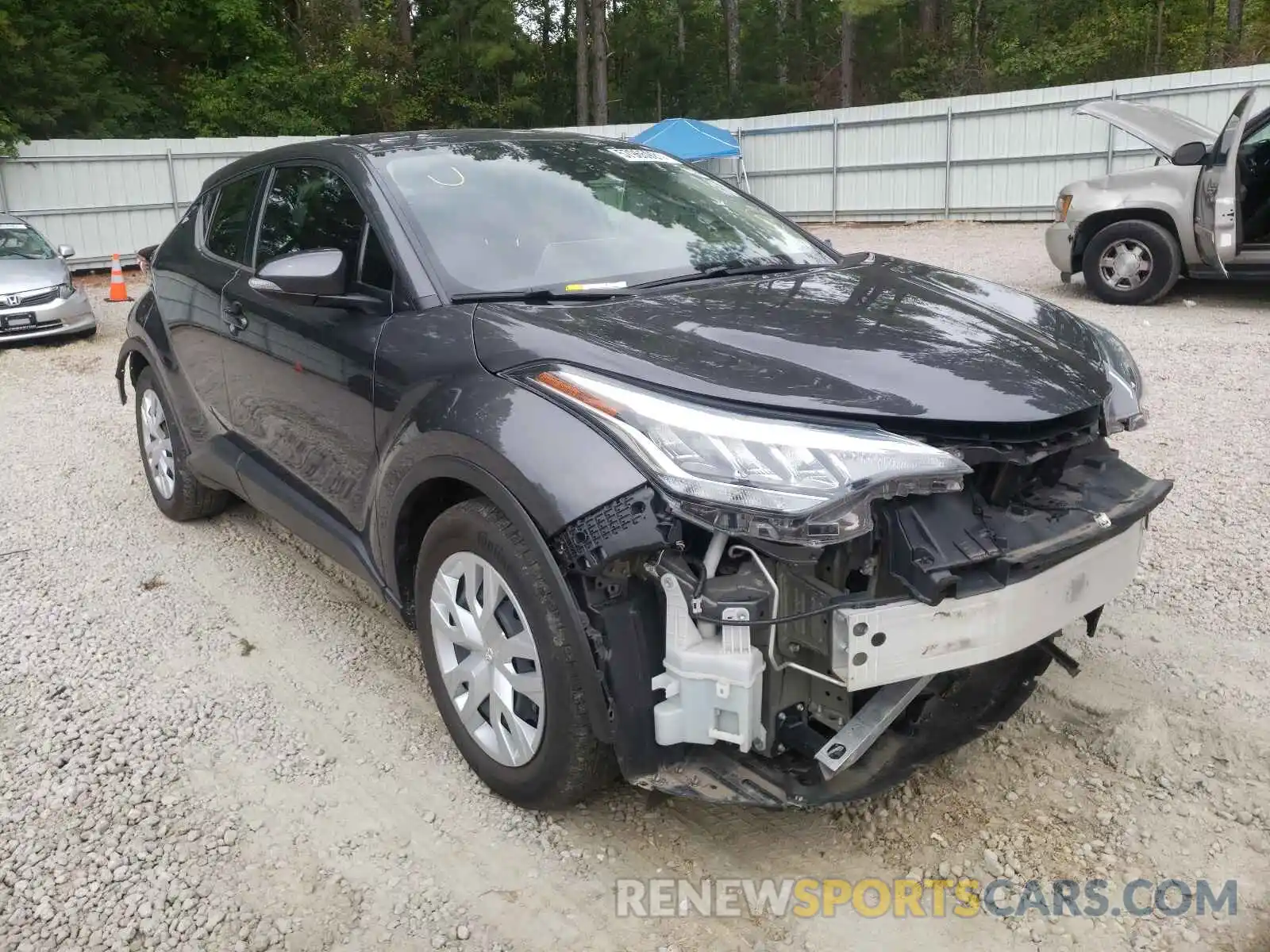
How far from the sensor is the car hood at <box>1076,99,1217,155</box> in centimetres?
814

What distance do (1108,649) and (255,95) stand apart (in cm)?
3223

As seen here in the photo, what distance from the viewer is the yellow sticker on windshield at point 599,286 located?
2.95m

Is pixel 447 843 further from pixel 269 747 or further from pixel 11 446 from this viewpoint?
pixel 11 446

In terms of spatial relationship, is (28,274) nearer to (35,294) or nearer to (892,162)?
(35,294)

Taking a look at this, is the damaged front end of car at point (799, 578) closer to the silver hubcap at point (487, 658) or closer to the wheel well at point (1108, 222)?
the silver hubcap at point (487, 658)

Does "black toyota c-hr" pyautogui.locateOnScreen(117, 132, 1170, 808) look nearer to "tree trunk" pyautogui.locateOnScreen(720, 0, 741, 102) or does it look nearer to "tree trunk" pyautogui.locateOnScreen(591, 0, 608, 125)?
"tree trunk" pyautogui.locateOnScreen(591, 0, 608, 125)

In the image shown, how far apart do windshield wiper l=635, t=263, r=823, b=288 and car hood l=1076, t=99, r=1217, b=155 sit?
5958 mm

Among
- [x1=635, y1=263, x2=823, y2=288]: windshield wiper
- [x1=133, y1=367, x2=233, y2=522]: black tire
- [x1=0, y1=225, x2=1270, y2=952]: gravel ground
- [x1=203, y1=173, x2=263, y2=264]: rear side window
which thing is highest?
[x1=203, y1=173, x2=263, y2=264]: rear side window

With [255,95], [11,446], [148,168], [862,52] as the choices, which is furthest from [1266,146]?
[862,52]

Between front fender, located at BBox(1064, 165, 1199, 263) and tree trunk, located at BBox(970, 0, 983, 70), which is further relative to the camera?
tree trunk, located at BBox(970, 0, 983, 70)

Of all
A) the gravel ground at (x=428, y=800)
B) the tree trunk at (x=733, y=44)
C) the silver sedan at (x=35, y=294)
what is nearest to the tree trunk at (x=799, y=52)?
the tree trunk at (x=733, y=44)

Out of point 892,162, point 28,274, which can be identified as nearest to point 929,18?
point 892,162

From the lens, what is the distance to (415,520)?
114 inches

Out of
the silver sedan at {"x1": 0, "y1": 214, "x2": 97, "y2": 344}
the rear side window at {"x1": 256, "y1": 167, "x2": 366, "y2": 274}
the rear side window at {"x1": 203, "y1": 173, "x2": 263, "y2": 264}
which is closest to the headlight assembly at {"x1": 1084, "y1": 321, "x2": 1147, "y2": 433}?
the rear side window at {"x1": 256, "y1": 167, "x2": 366, "y2": 274}
